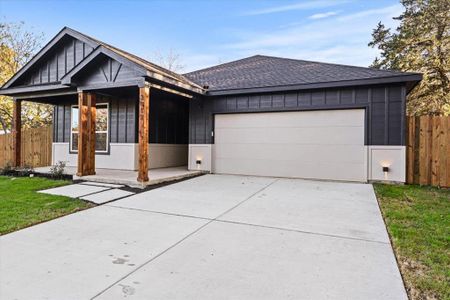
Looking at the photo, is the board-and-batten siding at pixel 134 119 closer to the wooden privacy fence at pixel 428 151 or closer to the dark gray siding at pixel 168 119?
the dark gray siding at pixel 168 119

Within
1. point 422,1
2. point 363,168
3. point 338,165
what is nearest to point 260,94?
point 338,165

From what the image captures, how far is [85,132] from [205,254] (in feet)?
19.5

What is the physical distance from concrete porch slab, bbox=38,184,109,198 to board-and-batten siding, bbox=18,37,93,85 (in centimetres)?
412

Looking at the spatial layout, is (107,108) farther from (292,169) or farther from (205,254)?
(205,254)

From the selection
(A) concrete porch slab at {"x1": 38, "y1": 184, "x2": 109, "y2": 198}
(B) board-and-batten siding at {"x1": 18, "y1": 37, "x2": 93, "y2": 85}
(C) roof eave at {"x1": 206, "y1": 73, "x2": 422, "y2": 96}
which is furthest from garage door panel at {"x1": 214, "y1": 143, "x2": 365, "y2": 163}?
(B) board-and-batten siding at {"x1": 18, "y1": 37, "x2": 93, "y2": 85}

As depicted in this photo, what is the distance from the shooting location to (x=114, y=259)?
2.61 m

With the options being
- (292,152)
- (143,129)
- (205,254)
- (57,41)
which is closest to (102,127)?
(57,41)

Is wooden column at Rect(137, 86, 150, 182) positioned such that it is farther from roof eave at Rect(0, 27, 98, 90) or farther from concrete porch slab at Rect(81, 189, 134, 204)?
roof eave at Rect(0, 27, 98, 90)

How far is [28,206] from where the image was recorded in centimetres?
454

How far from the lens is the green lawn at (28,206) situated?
3.75 m

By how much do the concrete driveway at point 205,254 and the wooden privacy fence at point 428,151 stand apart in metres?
3.07

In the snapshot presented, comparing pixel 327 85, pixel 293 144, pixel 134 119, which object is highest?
pixel 327 85

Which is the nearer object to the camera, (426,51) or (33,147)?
(33,147)

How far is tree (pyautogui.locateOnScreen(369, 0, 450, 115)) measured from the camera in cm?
1080
